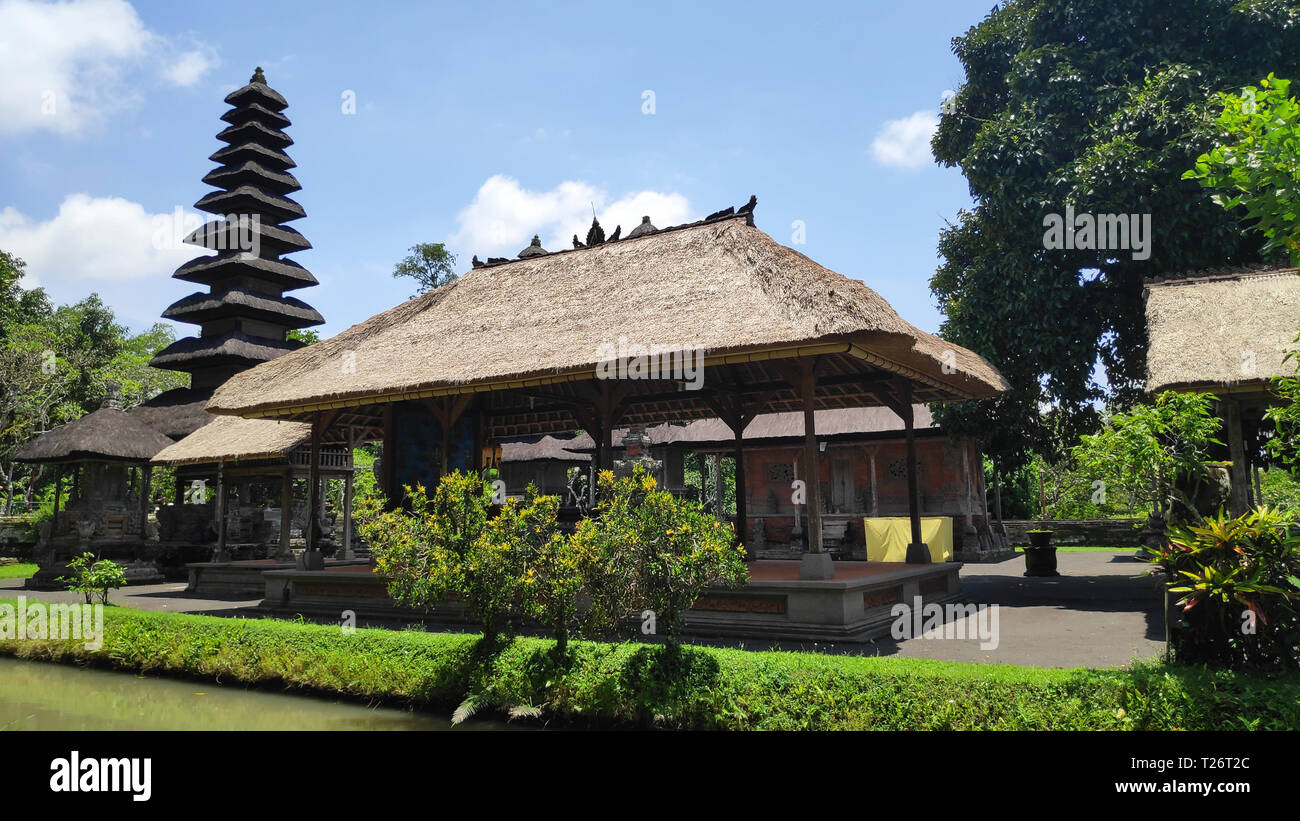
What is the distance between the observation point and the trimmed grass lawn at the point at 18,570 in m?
23.8

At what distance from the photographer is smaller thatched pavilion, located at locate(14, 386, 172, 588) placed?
21438 mm

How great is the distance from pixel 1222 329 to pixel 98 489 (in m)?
25.6

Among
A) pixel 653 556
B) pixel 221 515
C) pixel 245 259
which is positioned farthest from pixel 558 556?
pixel 245 259

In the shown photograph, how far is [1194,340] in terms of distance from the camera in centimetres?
1213

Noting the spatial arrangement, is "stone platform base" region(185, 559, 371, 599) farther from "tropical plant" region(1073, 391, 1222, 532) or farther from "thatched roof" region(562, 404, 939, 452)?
"tropical plant" region(1073, 391, 1222, 532)

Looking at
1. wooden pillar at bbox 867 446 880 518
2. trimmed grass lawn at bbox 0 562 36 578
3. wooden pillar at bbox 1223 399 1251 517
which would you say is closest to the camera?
wooden pillar at bbox 1223 399 1251 517

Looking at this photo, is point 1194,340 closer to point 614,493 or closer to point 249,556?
point 614,493

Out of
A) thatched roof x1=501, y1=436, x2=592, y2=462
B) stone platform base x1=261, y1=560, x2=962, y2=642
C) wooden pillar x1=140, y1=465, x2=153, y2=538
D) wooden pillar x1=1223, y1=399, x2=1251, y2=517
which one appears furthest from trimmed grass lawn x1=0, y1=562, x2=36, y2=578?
wooden pillar x1=1223, y1=399, x2=1251, y2=517

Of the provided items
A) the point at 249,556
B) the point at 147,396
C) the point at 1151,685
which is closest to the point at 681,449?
the point at 249,556

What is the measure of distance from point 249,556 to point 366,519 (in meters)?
16.6

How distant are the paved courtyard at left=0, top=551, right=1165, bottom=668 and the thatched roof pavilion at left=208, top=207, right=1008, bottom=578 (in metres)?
1.76

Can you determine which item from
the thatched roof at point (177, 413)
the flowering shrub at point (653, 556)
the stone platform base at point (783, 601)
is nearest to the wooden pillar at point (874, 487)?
the stone platform base at point (783, 601)

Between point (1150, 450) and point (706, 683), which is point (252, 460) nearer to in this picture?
point (706, 683)
